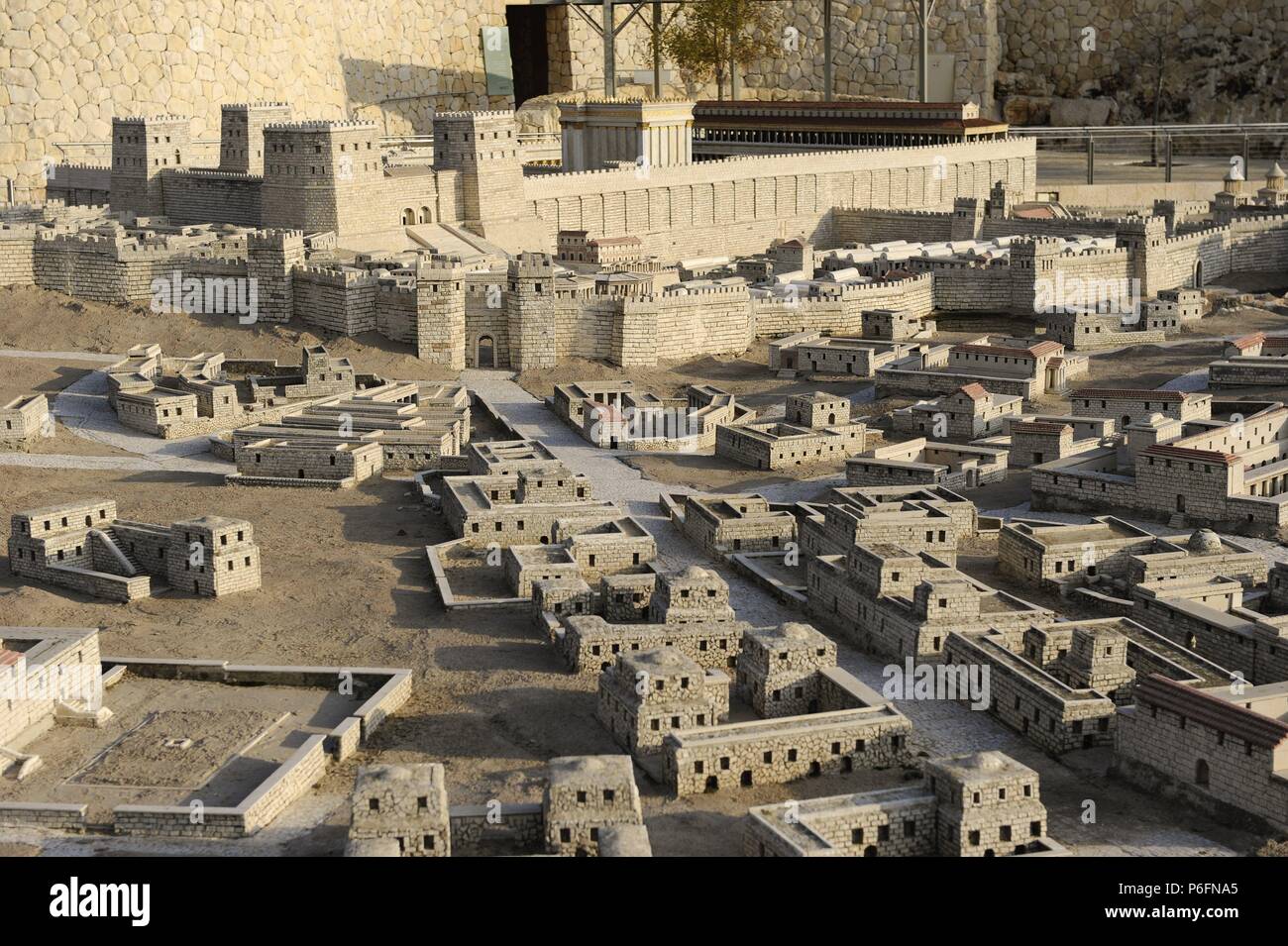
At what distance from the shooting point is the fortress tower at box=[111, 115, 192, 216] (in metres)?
72.5

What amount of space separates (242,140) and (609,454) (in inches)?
1072

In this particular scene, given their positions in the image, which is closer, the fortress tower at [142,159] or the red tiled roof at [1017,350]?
the red tiled roof at [1017,350]

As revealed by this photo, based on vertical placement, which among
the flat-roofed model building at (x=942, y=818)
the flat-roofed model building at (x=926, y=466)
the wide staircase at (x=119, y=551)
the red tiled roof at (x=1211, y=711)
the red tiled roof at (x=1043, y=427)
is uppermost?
the red tiled roof at (x=1043, y=427)

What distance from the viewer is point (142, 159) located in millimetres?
72562

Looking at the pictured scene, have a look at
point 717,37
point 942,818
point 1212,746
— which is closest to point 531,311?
point 1212,746

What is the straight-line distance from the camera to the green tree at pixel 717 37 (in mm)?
102250

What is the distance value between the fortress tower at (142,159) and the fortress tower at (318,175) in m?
5.68

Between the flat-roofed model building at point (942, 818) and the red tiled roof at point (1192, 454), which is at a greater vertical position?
the red tiled roof at point (1192, 454)

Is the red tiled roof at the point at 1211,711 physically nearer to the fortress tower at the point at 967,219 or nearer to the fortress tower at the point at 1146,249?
the fortress tower at the point at 1146,249

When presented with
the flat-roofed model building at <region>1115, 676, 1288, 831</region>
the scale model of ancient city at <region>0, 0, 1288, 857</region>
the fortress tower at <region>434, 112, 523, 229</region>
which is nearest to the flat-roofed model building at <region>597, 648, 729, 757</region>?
the scale model of ancient city at <region>0, 0, 1288, 857</region>

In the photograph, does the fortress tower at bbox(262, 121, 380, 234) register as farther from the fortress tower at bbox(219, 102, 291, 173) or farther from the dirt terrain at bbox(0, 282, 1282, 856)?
the dirt terrain at bbox(0, 282, 1282, 856)

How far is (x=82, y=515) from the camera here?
42.1m

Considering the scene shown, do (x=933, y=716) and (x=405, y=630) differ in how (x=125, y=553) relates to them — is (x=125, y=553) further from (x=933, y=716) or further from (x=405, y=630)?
(x=933, y=716)

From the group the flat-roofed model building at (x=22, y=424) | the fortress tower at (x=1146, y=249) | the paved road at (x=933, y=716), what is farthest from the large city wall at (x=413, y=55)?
the paved road at (x=933, y=716)
